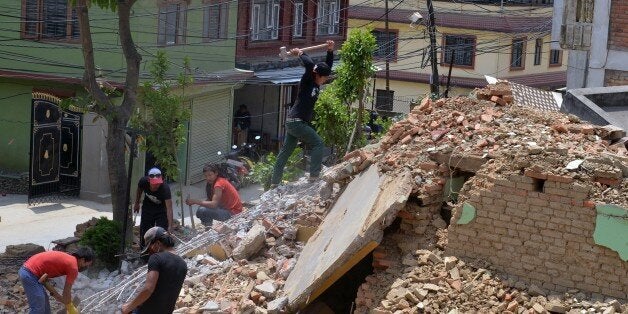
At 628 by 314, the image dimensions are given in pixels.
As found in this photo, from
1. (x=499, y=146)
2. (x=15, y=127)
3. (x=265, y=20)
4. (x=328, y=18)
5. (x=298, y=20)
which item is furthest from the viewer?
(x=328, y=18)

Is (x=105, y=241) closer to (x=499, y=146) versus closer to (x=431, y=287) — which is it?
(x=431, y=287)

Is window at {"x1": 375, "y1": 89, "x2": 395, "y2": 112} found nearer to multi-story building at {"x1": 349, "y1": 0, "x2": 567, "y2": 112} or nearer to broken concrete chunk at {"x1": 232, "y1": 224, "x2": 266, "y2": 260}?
multi-story building at {"x1": 349, "y1": 0, "x2": 567, "y2": 112}

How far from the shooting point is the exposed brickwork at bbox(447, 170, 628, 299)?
8609 millimetres

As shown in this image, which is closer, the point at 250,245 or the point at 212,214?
the point at 250,245

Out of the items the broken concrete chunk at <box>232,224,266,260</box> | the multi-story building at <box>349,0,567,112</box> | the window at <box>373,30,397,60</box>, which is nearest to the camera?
the broken concrete chunk at <box>232,224,266,260</box>

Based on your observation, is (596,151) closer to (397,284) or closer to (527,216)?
(527,216)

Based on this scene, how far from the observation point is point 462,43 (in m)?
38.2

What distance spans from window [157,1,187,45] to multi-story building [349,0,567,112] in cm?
1168

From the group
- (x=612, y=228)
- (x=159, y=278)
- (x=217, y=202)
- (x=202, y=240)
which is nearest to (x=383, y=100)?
(x=217, y=202)

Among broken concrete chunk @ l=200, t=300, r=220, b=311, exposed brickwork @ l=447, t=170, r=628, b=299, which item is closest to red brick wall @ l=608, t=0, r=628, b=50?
exposed brickwork @ l=447, t=170, r=628, b=299

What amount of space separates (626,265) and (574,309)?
0.59 meters

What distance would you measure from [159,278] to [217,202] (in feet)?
14.5

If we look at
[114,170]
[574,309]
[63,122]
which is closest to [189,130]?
[63,122]

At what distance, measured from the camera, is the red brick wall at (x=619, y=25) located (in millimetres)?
17562
